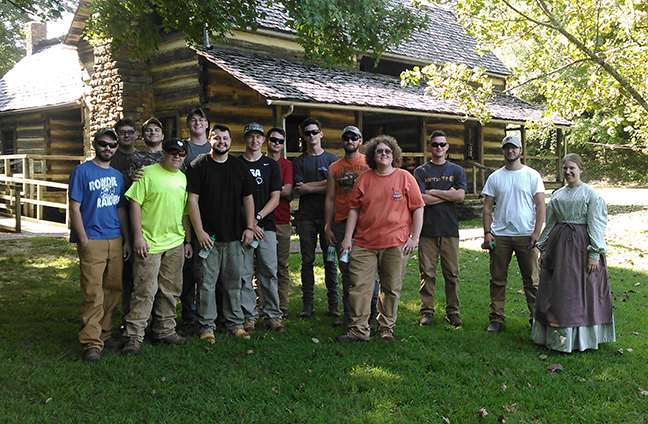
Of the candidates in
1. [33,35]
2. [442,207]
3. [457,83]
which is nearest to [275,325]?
[442,207]

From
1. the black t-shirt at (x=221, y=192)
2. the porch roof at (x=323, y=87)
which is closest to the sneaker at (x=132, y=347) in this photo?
the black t-shirt at (x=221, y=192)

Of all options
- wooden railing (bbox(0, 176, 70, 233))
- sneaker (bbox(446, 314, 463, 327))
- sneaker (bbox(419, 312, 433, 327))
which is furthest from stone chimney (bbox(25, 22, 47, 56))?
sneaker (bbox(446, 314, 463, 327))

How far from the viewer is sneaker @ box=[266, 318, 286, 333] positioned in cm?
525

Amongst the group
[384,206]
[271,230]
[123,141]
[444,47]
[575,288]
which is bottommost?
[575,288]

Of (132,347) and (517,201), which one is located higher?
(517,201)

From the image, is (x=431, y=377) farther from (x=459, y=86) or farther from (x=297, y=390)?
(x=459, y=86)

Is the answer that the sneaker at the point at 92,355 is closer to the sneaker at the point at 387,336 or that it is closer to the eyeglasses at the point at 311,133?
the sneaker at the point at 387,336

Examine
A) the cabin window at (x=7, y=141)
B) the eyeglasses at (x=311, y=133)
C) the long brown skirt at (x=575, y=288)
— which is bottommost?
the long brown skirt at (x=575, y=288)

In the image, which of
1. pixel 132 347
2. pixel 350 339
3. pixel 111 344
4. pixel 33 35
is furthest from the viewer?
pixel 33 35

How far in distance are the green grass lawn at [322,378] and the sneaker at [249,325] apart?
0.13 m

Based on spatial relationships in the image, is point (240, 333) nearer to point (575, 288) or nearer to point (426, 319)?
point (426, 319)

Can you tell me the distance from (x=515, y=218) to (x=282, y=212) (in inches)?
92.4

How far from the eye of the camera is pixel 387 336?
5.05 m

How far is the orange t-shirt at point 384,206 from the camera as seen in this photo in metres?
4.89
